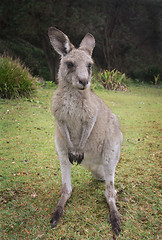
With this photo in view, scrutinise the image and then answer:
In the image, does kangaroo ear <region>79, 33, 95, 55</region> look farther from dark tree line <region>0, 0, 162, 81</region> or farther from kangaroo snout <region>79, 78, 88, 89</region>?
A: dark tree line <region>0, 0, 162, 81</region>

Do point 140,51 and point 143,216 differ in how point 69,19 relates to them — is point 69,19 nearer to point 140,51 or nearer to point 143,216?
point 140,51

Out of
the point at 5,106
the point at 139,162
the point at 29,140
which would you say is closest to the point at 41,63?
the point at 5,106

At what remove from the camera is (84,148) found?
2135 millimetres

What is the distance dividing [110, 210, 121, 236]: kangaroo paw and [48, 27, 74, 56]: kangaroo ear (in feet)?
5.08

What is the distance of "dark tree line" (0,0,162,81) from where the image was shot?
9719 millimetres

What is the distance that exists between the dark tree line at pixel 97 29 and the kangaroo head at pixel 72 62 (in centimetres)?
803

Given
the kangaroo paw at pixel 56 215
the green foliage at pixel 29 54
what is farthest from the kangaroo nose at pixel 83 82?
the green foliage at pixel 29 54

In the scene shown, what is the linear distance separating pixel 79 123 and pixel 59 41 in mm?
760

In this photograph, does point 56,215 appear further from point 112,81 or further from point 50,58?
point 50,58

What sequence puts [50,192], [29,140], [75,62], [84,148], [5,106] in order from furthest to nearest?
[5,106]
[29,140]
[50,192]
[84,148]
[75,62]

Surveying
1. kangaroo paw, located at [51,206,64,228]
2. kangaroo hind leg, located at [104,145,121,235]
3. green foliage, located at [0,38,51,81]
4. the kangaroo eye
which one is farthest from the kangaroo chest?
green foliage, located at [0,38,51,81]

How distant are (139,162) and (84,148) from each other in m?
1.40

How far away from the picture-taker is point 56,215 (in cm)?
212

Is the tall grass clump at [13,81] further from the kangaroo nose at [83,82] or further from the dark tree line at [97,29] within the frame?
the kangaroo nose at [83,82]
